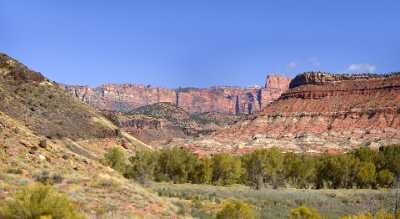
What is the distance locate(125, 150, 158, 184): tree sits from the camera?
180ft

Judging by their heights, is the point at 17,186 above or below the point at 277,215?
above

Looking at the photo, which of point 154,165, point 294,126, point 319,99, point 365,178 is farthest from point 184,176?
point 319,99

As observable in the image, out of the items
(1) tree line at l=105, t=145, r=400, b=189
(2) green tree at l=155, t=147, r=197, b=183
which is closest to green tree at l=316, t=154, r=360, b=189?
(1) tree line at l=105, t=145, r=400, b=189

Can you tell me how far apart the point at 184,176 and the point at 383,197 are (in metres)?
23.7

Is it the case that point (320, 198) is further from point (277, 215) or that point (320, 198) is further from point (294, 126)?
point (294, 126)

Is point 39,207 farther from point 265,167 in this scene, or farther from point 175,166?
point 175,166

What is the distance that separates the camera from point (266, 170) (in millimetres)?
61031

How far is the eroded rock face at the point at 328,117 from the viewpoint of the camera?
132m

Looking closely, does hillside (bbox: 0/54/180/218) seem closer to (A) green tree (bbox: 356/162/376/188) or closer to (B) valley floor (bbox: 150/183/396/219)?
(B) valley floor (bbox: 150/183/396/219)

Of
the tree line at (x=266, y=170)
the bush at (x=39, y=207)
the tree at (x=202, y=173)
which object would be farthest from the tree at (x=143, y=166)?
the bush at (x=39, y=207)

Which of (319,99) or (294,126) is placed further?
(319,99)

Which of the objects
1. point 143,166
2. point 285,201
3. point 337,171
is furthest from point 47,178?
point 337,171

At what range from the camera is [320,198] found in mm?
42781

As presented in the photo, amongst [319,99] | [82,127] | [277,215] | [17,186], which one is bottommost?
[277,215]
